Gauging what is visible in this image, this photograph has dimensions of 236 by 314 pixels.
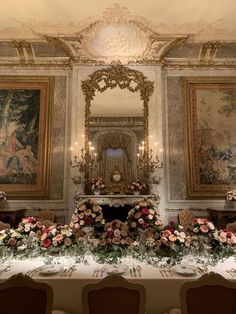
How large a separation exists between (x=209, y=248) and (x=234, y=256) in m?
0.32

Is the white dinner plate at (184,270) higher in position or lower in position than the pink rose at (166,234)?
lower

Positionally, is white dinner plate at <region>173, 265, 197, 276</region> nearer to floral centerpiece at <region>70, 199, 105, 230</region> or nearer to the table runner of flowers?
the table runner of flowers

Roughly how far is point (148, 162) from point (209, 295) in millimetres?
4918

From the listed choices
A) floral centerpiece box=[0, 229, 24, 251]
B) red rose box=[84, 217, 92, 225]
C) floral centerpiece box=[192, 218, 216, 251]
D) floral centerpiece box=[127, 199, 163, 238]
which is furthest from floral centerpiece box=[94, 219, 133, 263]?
floral centerpiece box=[0, 229, 24, 251]

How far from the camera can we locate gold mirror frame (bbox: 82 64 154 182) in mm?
7227

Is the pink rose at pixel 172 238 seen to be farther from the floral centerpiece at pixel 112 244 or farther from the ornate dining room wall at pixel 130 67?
the ornate dining room wall at pixel 130 67

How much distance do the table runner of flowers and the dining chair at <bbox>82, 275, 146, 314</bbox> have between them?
1.03 metres

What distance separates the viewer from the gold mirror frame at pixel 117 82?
23.7ft

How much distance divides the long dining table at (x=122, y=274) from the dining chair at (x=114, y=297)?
52cm

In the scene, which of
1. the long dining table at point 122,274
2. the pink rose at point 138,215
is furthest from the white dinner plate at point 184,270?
the pink rose at point 138,215

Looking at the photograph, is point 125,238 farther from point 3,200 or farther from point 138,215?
point 3,200

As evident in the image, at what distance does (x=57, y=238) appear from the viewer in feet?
10.7

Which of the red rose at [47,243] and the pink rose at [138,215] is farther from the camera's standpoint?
the pink rose at [138,215]

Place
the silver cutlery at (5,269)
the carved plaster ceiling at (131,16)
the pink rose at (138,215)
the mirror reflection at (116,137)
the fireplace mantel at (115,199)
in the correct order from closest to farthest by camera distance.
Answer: the silver cutlery at (5,269), the pink rose at (138,215), the carved plaster ceiling at (131,16), the fireplace mantel at (115,199), the mirror reflection at (116,137)
